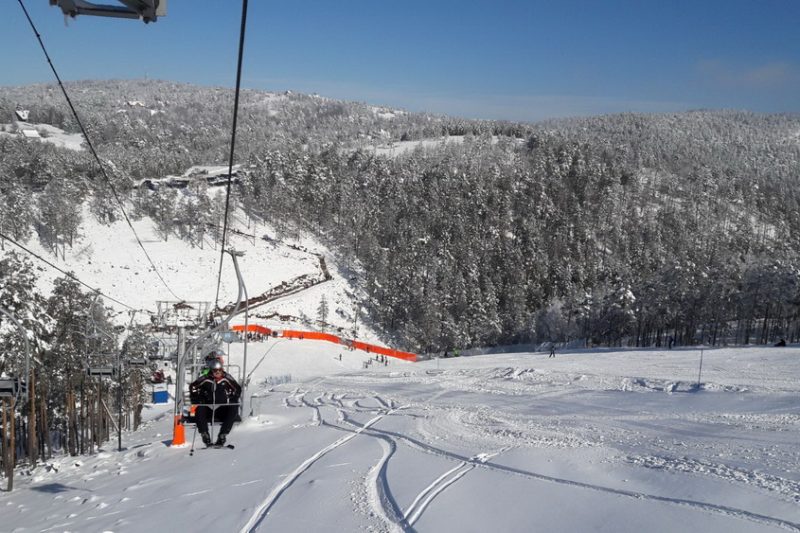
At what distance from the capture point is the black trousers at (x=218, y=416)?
1092 centimetres

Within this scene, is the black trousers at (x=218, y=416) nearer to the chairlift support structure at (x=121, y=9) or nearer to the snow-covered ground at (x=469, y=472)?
the snow-covered ground at (x=469, y=472)

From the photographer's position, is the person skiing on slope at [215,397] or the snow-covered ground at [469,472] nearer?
the snow-covered ground at [469,472]

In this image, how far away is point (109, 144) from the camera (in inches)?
5374

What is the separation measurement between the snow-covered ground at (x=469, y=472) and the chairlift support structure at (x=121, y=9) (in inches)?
225

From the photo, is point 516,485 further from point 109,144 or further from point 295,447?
point 109,144

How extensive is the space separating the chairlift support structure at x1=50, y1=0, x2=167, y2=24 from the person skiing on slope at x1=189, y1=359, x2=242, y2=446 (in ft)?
27.8

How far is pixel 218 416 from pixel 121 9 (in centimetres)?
919

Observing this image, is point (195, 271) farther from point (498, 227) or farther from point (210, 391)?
point (210, 391)

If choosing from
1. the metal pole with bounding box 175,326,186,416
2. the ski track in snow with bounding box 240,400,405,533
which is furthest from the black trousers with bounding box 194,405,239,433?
the ski track in snow with bounding box 240,400,405,533

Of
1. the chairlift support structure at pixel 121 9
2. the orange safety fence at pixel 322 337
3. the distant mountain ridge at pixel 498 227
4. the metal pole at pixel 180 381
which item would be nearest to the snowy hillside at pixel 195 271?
the distant mountain ridge at pixel 498 227

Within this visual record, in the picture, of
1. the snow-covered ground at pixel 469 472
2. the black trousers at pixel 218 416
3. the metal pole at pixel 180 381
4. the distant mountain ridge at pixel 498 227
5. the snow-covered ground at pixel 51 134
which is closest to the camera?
the snow-covered ground at pixel 469 472

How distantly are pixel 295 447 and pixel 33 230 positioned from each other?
3027 inches

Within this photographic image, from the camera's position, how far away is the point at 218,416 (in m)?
11.0

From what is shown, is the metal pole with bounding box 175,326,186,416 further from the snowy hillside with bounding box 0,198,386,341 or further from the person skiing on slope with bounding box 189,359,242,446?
the snowy hillside with bounding box 0,198,386,341
